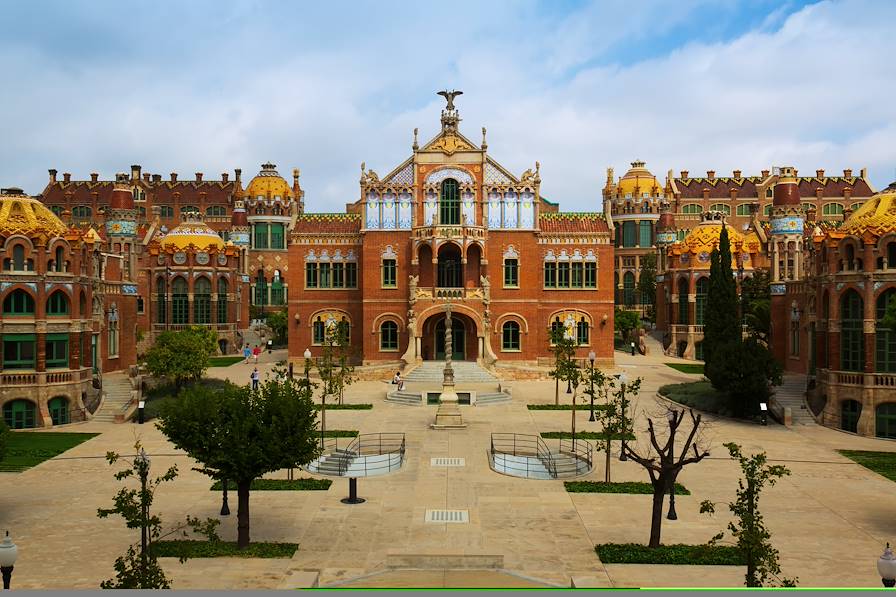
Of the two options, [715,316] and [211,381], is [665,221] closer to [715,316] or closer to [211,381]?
[715,316]

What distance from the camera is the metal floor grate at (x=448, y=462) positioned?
3100cm

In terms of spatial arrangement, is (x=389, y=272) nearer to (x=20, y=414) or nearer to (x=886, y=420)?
(x=20, y=414)

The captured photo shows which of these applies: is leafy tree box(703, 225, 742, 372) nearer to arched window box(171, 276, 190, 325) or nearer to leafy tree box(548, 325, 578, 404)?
leafy tree box(548, 325, 578, 404)

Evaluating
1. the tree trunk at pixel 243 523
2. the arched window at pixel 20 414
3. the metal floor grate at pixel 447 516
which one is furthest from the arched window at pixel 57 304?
the metal floor grate at pixel 447 516

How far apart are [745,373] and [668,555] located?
23.5 meters

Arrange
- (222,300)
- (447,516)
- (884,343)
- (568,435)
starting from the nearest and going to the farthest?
(447,516) → (568,435) → (884,343) → (222,300)

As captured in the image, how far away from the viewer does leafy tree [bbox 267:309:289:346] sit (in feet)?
273

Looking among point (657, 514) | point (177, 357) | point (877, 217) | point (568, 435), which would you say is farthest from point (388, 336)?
point (657, 514)

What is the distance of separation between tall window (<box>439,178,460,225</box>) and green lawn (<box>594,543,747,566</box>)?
42123mm

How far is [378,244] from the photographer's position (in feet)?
201

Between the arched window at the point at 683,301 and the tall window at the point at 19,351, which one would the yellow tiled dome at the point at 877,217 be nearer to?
the arched window at the point at 683,301

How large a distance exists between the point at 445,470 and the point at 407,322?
3091cm

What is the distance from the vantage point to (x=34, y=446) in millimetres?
35375

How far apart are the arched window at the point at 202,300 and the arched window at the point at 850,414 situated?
190 ft
